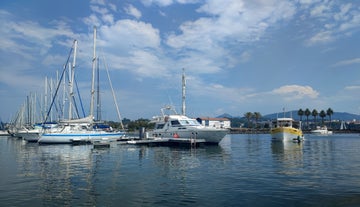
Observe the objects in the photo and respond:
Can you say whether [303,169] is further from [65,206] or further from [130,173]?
[65,206]

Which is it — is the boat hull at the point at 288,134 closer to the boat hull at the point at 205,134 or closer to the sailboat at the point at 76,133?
the boat hull at the point at 205,134

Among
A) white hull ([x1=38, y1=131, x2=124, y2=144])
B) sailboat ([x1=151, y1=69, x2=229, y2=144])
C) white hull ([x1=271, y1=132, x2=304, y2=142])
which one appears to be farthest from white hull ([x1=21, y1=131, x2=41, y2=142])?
white hull ([x1=271, y1=132, x2=304, y2=142])

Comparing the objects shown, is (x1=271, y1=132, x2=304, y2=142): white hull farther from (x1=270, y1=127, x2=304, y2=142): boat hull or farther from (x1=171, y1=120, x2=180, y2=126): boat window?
(x1=171, y1=120, x2=180, y2=126): boat window

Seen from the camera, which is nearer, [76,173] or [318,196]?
[318,196]

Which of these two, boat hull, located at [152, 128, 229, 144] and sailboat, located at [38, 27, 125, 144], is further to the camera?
sailboat, located at [38, 27, 125, 144]

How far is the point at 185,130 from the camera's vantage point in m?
48.1

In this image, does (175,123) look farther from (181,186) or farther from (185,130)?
(181,186)

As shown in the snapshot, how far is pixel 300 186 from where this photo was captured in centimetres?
1645

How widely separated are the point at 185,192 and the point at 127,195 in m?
2.80

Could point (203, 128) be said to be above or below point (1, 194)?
above

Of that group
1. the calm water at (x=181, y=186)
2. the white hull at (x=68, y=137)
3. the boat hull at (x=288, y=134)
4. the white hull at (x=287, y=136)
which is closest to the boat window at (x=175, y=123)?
the white hull at (x=68, y=137)

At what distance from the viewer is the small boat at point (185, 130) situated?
4672cm

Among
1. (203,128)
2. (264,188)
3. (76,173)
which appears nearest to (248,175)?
(264,188)

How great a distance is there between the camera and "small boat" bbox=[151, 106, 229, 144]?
46719 mm
